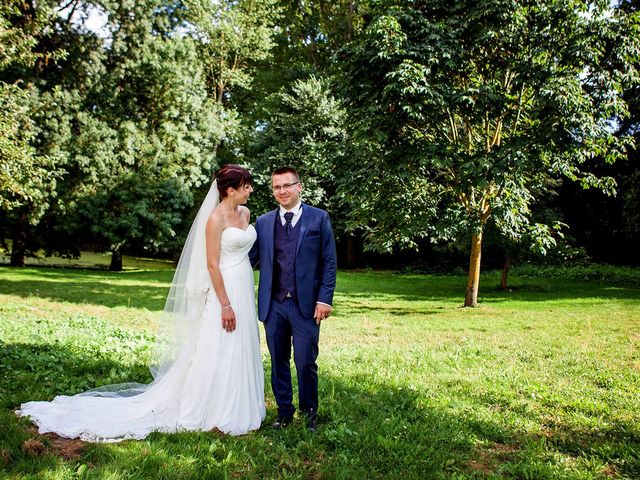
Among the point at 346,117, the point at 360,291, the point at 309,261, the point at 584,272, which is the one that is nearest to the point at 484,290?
the point at 360,291

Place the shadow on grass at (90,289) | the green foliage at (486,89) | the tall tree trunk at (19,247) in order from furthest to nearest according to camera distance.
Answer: the tall tree trunk at (19,247)
the shadow on grass at (90,289)
the green foliage at (486,89)

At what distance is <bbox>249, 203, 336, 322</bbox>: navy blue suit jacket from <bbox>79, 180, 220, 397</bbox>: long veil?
1.98ft

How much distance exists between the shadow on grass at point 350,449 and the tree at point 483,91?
23.2 feet

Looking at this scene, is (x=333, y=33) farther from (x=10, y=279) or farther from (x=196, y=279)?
(x=196, y=279)

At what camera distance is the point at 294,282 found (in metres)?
4.20

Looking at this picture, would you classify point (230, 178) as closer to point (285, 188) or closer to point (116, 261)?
point (285, 188)

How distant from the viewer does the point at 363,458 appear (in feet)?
12.2

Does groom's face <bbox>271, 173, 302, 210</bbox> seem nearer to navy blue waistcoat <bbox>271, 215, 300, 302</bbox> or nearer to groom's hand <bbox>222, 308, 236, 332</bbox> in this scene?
navy blue waistcoat <bbox>271, 215, 300, 302</bbox>

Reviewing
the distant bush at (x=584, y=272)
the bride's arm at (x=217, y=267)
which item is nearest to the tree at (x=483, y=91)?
the bride's arm at (x=217, y=267)

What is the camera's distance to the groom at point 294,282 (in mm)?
4184

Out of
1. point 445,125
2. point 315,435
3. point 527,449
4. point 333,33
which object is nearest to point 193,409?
point 315,435

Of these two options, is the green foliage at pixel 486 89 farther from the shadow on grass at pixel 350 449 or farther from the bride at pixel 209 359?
the shadow on grass at pixel 350 449

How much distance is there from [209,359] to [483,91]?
361 inches

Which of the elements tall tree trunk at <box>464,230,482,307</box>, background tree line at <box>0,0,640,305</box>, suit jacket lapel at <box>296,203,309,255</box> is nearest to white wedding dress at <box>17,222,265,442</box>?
suit jacket lapel at <box>296,203,309,255</box>
